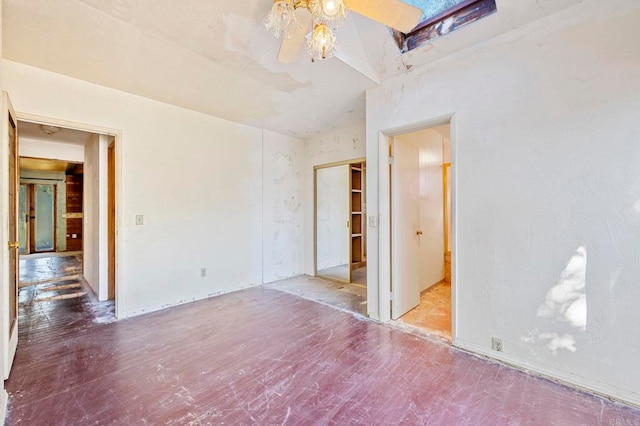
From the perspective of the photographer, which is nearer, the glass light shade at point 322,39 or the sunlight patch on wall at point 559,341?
the glass light shade at point 322,39

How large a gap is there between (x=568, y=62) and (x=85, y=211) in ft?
21.9

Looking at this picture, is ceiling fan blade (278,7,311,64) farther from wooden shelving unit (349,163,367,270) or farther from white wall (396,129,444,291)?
wooden shelving unit (349,163,367,270)

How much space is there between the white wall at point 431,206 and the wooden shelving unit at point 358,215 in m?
1.55

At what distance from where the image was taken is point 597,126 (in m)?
1.84

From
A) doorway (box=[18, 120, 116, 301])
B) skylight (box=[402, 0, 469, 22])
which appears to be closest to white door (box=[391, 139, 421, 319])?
skylight (box=[402, 0, 469, 22])

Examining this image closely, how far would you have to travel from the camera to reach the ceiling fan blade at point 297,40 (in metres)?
1.67

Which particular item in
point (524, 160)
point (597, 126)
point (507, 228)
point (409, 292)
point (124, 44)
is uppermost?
point (124, 44)

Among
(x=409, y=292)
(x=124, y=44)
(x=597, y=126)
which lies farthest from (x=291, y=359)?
(x=124, y=44)

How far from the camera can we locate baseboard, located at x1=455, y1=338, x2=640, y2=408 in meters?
1.75

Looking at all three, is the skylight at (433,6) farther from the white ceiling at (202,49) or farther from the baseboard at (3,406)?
the baseboard at (3,406)

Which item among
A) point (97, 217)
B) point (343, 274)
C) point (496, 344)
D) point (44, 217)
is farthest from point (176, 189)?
point (44, 217)

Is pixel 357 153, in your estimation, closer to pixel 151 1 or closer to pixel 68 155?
pixel 151 1

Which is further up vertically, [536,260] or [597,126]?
[597,126]

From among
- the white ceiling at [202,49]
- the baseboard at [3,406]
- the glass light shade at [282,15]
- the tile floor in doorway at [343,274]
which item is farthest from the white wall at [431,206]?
the baseboard at [3,406]
